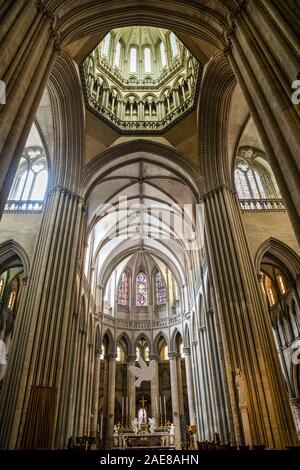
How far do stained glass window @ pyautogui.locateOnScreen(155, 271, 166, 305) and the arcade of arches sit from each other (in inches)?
112

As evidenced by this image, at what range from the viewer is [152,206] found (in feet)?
76.5

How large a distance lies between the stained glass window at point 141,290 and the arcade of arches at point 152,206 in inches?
134

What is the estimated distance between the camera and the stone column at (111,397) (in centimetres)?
2361

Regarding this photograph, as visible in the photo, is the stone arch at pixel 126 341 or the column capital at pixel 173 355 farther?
the stone arch at pixel 126 341

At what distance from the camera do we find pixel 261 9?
762 centimetres

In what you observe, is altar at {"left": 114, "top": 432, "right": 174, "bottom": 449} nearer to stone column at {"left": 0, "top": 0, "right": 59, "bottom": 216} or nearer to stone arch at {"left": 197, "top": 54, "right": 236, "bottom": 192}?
stone arch at {"left": 197, "top": 54, "right": 236, "bottom": 192}

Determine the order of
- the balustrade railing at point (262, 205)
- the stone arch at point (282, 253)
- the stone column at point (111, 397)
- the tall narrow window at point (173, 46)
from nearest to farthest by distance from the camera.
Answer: the stone arch at point (282, 253) → the balustrade railing at point (262, 205) → the tall narrow window at point (173, 46) → the stone column at point (111, 397)

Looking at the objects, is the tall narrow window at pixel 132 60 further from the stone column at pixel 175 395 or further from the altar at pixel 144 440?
the altar at pixel 144 440

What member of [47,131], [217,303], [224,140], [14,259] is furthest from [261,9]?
[14,259]

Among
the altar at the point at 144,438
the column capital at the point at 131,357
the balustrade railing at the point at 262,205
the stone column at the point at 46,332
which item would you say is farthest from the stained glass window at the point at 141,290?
the balustrade railing at the point at 262,205

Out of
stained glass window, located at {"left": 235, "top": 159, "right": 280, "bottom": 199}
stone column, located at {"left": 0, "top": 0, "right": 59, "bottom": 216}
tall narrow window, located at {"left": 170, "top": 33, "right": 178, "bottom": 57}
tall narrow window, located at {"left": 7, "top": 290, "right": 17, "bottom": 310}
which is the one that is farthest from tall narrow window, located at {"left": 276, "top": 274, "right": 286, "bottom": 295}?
tall narrow window, located at {"left": 7, "top": 290, "right": 17, "bottom": 310}

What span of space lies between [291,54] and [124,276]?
2681cm

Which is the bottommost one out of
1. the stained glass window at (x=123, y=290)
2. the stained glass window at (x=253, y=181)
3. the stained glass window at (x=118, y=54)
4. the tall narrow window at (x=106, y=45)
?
the stained glass window at (x=253, y=181)
